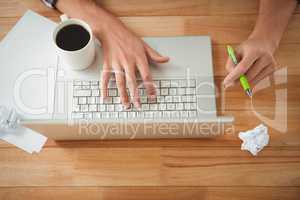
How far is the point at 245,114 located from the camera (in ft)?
2.24

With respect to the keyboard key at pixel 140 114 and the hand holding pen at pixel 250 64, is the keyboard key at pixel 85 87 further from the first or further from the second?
the hand holding pen at pixel 250 64

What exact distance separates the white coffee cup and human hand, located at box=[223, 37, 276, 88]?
1.02ft

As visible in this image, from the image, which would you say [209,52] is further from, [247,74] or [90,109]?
[90,109]

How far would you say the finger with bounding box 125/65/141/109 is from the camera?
0.64 m

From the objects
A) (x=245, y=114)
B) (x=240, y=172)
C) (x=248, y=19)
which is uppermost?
(x=248, y=19)

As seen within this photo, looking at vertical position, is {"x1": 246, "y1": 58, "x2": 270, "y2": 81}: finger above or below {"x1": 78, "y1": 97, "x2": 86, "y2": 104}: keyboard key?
above

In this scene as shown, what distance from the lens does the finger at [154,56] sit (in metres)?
0.68

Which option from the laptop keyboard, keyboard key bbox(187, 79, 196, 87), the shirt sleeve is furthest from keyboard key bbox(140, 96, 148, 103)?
the shirt sleeve

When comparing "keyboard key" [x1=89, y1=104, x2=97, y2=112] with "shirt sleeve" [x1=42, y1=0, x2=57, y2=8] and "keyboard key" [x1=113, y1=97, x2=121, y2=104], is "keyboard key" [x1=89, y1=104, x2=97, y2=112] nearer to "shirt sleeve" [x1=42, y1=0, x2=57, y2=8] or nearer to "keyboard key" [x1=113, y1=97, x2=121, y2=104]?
"keyboard key" [x1=113, y1=97, x2=121, y2=104]

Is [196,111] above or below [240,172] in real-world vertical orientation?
above

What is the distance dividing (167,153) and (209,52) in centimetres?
26

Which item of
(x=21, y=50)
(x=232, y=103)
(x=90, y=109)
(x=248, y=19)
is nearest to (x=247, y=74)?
(x=232, y=103)

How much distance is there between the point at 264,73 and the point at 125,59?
1.06 feet

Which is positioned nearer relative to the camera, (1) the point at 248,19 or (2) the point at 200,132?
(2) the point at 200,132
